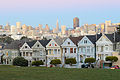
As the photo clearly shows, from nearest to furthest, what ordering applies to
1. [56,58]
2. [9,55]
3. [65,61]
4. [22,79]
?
1. [22,79]
2. [65,61]
3. [56,58]
4. [9,55]

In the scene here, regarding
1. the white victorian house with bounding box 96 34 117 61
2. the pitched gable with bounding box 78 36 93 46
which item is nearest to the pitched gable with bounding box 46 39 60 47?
the pitched gable with bounding box 78 36 93 46

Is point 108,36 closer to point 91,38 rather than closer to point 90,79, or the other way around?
point 91,38

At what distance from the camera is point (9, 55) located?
71.6 m

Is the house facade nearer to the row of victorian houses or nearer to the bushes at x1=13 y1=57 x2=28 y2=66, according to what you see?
the row of victorian houses

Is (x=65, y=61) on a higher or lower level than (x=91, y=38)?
lower

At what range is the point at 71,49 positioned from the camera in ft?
208

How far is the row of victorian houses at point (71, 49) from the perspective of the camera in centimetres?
5991

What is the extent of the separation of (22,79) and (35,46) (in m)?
48.2

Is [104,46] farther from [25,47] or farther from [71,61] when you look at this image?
[25,47]

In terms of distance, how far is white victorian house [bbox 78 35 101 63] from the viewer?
61.3m

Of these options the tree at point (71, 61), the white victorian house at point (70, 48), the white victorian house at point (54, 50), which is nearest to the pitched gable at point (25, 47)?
the white victorian house at point (54, 50)

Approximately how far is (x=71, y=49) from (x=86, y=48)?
3422 millimetres

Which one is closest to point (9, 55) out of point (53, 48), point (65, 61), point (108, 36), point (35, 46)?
point (35, 46)

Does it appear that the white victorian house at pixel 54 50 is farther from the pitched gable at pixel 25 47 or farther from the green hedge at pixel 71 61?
the green hedge at pixel 71 61
